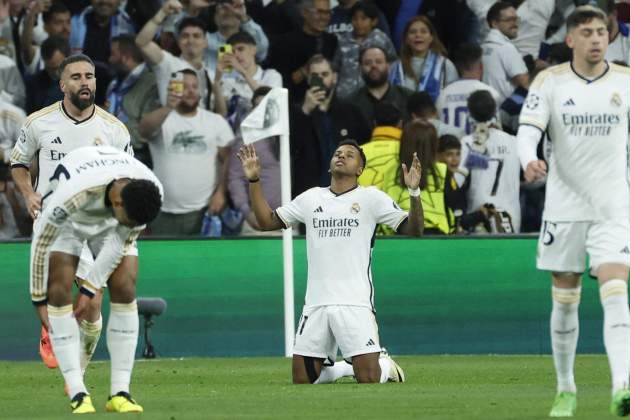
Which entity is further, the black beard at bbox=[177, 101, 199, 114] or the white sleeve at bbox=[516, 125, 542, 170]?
the black beard at bbox=[177, 101, 199, 114]

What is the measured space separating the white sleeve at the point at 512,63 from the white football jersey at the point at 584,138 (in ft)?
31.5

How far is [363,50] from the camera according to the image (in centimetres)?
1955

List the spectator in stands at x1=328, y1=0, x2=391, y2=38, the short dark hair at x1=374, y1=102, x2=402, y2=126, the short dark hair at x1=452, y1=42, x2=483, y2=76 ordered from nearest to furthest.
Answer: the short dark hair at x1=374, y1=102, x2=402, y2=126 → the short dark hair at x1=452, y1=42, x2=483, y2=76 → the spectator in stands at x1=328, y1=0, x2=391, y2=38

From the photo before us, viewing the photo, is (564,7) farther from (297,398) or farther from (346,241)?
(297,398)

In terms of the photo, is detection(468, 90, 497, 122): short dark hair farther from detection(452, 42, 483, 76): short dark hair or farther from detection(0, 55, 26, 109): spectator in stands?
detection(0, 55, 26, 109): spectator in stands

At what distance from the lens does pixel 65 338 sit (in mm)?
10391

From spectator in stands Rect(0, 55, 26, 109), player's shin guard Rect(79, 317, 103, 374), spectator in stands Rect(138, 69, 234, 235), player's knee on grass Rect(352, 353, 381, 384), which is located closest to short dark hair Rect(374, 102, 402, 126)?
spectator in stands Rect(138, 69, 234, 235)

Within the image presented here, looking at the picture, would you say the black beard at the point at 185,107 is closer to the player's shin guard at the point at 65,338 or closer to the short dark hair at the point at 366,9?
the short dark hair at the point at 366,9

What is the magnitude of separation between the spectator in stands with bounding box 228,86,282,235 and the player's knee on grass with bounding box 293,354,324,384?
4894 mm

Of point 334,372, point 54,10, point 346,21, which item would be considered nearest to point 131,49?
point 54,10

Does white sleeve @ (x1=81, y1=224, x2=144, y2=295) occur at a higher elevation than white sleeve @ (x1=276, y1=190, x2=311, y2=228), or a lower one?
higher

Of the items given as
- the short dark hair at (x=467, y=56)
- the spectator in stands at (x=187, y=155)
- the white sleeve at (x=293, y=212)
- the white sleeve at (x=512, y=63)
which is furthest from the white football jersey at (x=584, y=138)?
the white sleeve at (x=512, y=63)

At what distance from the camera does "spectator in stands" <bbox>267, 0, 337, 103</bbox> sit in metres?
20.2

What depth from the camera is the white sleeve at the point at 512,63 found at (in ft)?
66.0
